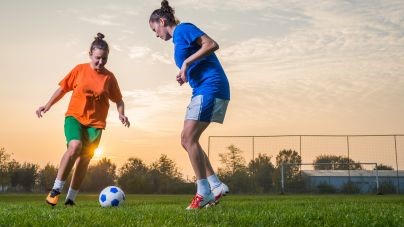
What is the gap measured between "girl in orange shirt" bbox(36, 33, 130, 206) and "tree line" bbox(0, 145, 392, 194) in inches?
695

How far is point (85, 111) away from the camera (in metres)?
6.48

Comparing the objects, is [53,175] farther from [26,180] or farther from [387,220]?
[387,220]

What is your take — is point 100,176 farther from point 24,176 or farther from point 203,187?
point 203,187

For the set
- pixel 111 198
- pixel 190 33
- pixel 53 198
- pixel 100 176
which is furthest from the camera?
pixel 100 176

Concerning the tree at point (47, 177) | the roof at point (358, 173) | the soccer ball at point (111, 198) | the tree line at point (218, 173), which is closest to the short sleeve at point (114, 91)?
the soccer ball at point (111, 198)

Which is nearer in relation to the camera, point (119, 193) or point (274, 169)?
point (119, 193)

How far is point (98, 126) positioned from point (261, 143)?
65.3 ft

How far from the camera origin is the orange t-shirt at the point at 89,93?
649 centimetres

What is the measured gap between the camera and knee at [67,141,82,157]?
6227 millimetres

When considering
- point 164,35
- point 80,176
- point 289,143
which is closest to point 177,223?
point 164,35

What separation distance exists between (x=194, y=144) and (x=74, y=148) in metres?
2.08

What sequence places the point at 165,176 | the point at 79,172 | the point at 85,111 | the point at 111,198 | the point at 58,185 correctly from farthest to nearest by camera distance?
the point at 165,176
the point at 79,172
the point at 85,111
the point at 111,198
the point at 58,185

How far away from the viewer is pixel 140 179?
2675cm

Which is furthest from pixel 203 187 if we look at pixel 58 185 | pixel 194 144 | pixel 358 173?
pixel 358 173
